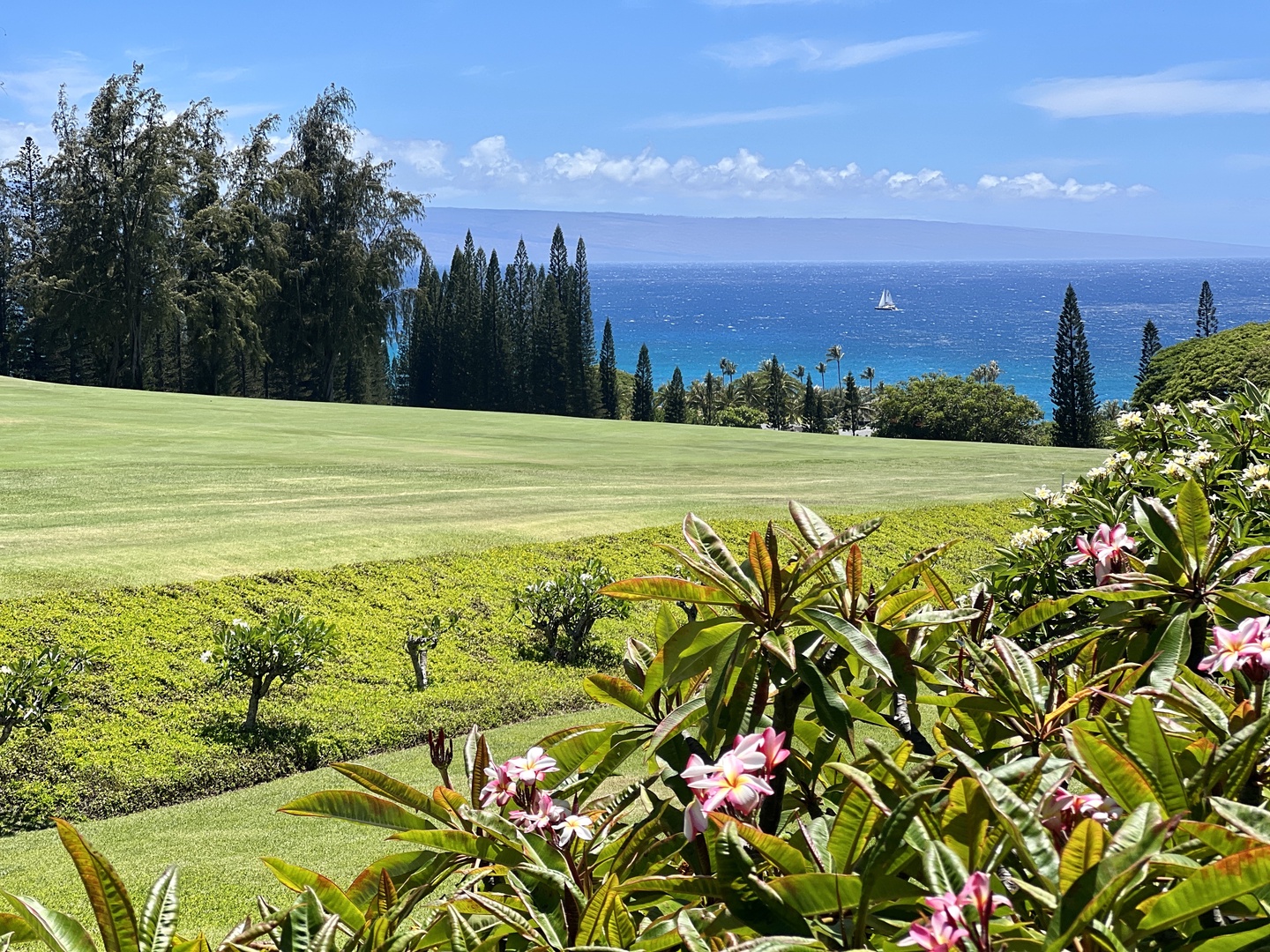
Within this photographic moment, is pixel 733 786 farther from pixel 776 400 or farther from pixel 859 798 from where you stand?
pixel 776 400

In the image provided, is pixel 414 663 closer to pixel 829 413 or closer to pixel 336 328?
pixel 336 328

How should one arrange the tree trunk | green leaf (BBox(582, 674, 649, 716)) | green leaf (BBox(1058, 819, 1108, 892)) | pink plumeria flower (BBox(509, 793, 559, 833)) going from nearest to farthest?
green leaf (BBox(1058, 819, 1108, 892)), pink plumeria flower (BBox(509, 793, 559, 833)), green leaf (BBox(582, 674, 649, 716)), the tree trunk

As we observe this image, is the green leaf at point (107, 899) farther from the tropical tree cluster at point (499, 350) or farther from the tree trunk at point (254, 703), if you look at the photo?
the tropical tree cluster at point (499, 350)

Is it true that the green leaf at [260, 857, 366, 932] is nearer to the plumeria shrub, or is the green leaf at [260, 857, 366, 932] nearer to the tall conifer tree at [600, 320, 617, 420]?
the plumeria shrub

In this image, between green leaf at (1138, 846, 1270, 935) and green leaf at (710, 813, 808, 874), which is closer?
green leaf at (1138, 846, 1270, 935)

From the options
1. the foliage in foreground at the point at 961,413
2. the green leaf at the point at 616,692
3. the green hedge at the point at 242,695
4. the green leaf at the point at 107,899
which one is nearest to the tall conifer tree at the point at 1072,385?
the foliage in foreground at the point at 961,413

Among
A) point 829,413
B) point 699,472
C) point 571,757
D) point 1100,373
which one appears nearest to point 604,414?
point 829,413

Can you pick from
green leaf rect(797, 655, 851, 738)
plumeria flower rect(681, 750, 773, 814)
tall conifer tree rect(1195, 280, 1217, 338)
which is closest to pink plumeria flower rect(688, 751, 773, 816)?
plumeria flower rect(681, 750, 773, 814)

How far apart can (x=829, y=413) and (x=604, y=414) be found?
71.9 ft

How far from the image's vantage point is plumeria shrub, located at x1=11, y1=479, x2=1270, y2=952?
3.53ft

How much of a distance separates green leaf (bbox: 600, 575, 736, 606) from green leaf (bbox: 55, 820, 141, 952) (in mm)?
679

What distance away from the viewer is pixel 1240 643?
1569mm

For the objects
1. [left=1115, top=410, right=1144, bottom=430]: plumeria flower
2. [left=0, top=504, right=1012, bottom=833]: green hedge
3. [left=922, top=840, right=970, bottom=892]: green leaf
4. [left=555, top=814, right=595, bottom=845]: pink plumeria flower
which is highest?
[left=1115, top=410, right=1144, bottom=430]: plumeria flower

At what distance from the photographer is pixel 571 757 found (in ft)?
5.53
